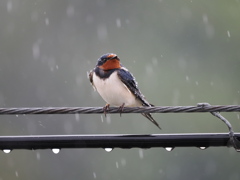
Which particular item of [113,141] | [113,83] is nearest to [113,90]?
[113,83]

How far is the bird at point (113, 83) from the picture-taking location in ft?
18.1

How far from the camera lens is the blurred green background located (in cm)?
1587

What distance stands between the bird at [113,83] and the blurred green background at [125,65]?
8.66 m

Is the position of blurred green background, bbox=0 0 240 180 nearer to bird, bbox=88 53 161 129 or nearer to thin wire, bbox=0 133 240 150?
bird, bbox=88 53 161 129

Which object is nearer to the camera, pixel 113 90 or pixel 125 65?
pixel 113 90

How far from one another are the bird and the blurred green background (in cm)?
866

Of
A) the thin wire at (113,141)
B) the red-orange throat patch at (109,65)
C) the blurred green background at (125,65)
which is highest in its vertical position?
the blurred green background at (125,65)

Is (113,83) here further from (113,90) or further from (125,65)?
(125,65)

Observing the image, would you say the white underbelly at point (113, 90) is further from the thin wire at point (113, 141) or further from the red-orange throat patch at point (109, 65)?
the thin wire at point (113, 141)

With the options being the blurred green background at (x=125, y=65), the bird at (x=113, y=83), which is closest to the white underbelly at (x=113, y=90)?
the bird at (x=113, y=83)

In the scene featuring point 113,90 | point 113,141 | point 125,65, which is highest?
point 125,65

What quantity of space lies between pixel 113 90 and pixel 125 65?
11.7 meters

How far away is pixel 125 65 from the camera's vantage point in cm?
1723

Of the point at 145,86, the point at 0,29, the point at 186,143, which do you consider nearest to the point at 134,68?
the point at 145,86
